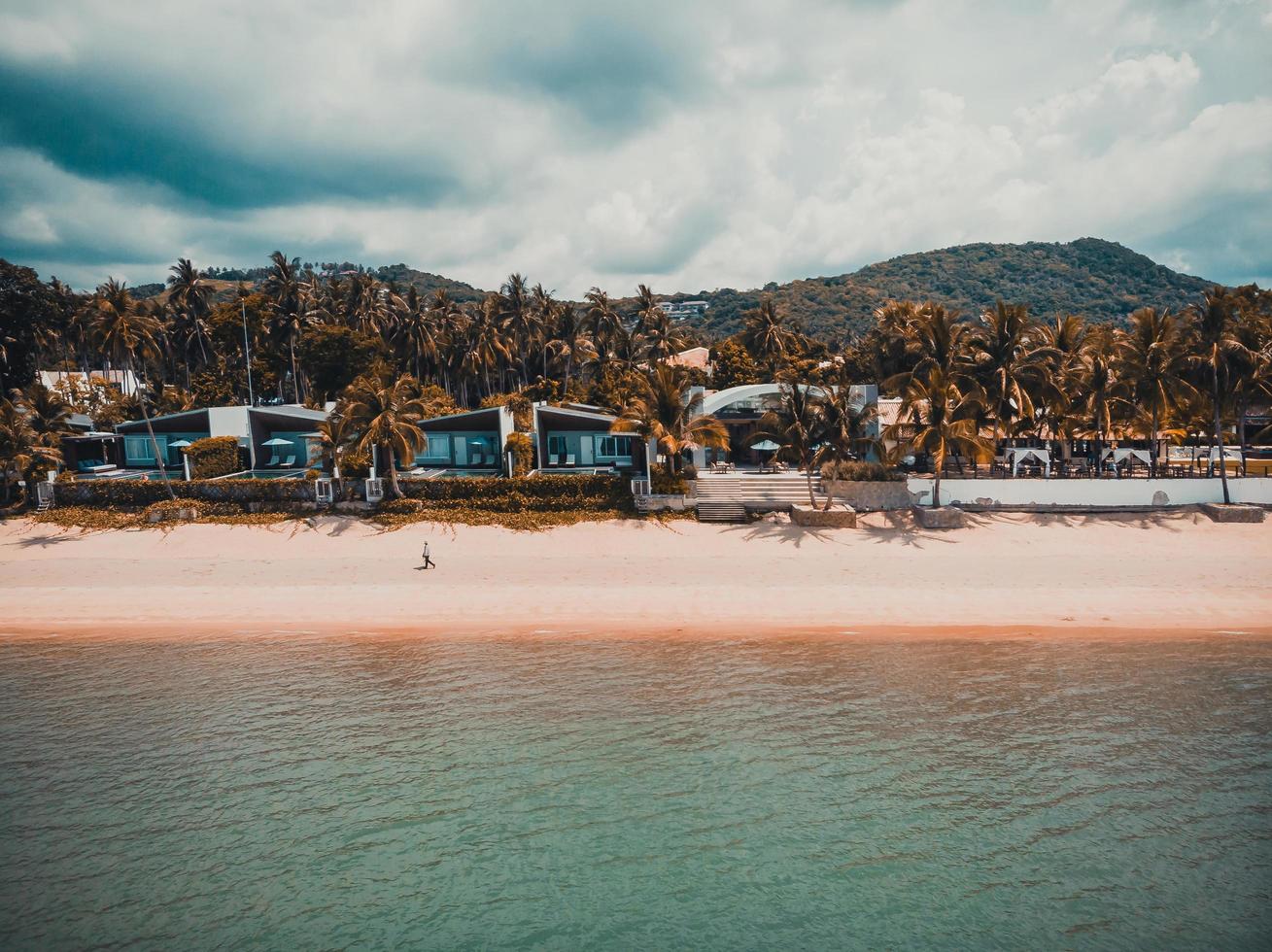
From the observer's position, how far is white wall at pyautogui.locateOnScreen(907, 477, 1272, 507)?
31.9 meters

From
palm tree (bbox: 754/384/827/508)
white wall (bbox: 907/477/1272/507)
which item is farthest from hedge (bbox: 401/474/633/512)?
white wall (bbox: 907/477/1272/507)

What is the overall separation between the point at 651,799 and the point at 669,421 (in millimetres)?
21444

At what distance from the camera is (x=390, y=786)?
14.9 metres

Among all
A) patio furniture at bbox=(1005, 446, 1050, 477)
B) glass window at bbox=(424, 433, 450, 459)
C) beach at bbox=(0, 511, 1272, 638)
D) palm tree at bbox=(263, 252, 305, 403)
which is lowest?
beach at bbox=(0, 511, 1272, 638)

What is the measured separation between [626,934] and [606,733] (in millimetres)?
5651

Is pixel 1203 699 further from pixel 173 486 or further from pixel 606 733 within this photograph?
pixel 173 486

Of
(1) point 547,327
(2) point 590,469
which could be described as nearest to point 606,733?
(2) point 590,469

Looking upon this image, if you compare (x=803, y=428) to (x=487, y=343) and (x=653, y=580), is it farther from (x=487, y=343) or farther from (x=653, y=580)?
(x=487, y=343)

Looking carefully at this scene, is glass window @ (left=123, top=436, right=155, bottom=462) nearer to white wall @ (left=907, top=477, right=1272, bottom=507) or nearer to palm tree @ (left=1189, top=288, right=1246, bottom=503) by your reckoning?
white wall @ (left=907, top=477, right=1272, bottom=507)

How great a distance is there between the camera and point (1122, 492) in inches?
1259

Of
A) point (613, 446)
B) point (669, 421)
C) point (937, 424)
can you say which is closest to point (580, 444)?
point (613, 446)

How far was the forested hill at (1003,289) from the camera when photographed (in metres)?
162

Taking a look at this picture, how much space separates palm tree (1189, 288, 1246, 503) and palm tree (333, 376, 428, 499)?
1470 inches

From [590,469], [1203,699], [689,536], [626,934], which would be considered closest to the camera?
[626,934]
